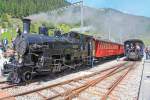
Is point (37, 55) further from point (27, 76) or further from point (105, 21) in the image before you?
point (105, 21)

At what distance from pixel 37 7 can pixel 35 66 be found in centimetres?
15252

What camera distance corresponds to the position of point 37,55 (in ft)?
55.8

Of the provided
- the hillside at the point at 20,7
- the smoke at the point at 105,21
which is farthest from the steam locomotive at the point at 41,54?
the hillside at the point at 20,7

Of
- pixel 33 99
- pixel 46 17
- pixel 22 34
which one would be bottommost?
pixel 33 99

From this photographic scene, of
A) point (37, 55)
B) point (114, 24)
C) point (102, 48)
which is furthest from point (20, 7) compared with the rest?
point (37, 55)

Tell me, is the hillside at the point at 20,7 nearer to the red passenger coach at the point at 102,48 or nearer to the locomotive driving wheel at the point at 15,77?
the red passenger coach at the point at 102,48

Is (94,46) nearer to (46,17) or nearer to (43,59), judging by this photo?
(46,17)

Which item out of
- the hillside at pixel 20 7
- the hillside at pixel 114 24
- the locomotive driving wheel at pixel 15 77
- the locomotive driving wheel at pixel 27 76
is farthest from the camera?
the hillside at pixel 20 7

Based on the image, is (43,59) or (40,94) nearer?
(40,94)

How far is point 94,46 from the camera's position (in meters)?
28.2

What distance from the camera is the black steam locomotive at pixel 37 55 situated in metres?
15.9

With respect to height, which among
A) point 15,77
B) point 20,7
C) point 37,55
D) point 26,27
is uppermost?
point 20,7

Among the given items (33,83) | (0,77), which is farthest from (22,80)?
(0,77)

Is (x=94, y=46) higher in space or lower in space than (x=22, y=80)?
higher
